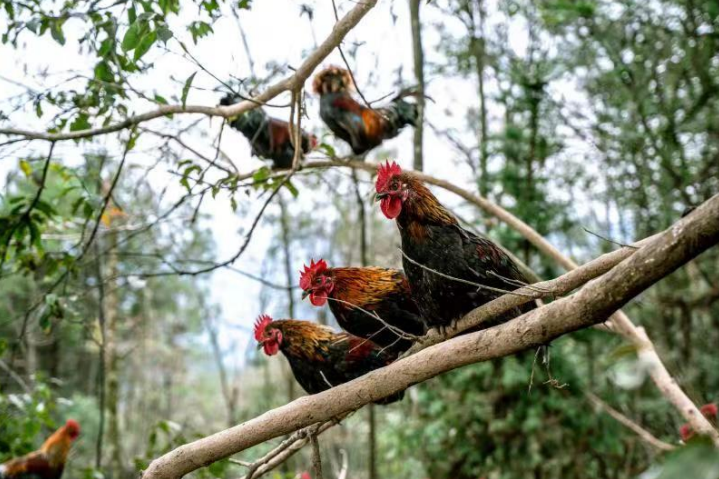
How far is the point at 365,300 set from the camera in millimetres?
3260

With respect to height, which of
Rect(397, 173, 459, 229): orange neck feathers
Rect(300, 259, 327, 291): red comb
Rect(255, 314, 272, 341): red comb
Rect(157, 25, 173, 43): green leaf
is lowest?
Rect(255, 314, 272, 341): red comb

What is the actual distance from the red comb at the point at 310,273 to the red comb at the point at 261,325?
18.6 inches

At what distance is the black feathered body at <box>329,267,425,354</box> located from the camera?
10.7 ft

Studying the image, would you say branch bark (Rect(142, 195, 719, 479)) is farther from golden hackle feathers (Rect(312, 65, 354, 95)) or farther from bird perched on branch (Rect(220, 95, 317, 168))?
golden hackle feathers (Rect(312, 65, 354, 95))

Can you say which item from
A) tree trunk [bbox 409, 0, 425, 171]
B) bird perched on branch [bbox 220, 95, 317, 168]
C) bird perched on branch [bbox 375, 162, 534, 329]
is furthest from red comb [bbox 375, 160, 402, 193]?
bird perched on branch [bbox 220, 95, 317, 168]

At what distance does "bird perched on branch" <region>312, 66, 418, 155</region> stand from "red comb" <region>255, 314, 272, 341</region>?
2.18 metres

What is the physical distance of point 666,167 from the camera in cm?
648

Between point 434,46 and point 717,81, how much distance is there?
3.34 metres

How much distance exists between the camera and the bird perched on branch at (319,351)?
131 inches

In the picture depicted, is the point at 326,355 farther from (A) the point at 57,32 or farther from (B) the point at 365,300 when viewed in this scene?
(A) the point at 57,32

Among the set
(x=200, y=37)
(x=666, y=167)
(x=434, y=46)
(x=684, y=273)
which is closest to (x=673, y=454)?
(x=200, y=37)

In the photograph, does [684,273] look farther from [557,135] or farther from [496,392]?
[496,392]

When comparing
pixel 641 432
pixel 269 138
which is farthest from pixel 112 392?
pixel 641 432

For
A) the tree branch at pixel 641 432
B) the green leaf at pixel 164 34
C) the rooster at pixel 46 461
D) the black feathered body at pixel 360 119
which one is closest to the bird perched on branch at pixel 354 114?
the black feathered body at pixel 360 119
